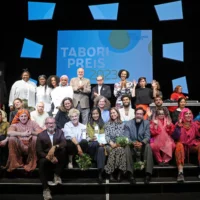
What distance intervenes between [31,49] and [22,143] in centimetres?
421

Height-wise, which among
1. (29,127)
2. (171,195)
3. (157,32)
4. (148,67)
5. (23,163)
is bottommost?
(171,195)

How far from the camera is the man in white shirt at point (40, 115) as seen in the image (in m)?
6.82

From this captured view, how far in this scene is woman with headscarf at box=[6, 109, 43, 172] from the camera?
20.3 feet

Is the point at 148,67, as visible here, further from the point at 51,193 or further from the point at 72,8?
the point at 51,193

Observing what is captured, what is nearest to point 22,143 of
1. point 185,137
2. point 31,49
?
point 185,137

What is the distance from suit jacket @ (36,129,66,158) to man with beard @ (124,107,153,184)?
940mm

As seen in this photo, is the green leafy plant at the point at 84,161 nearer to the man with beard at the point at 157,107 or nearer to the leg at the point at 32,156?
the leg at the point at 32,156

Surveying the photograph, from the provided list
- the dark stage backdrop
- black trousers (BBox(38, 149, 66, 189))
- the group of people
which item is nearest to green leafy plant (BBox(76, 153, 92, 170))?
the group of people

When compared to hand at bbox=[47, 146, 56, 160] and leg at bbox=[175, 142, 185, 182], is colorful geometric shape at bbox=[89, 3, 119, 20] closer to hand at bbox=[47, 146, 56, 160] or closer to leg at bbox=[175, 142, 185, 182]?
leg at bbox=[175, 142, 185, 182]

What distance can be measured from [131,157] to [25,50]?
485 centimetres

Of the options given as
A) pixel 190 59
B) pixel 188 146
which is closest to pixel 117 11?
pixel 190 59

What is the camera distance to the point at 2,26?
9.97 meters

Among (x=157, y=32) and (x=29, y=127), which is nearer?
(x=29, y=127)

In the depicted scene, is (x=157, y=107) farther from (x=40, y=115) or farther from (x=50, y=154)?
(x=50, y=154)
